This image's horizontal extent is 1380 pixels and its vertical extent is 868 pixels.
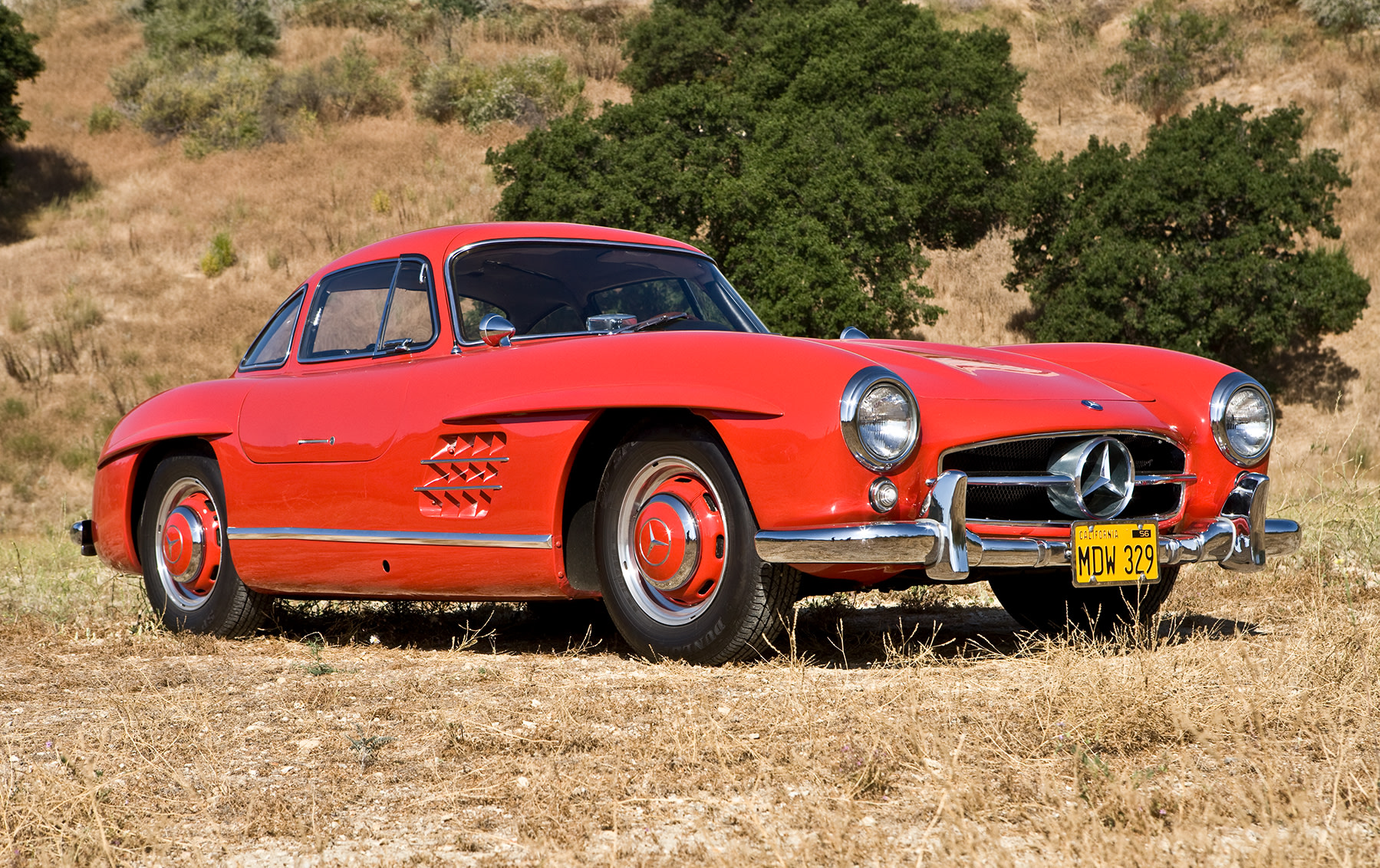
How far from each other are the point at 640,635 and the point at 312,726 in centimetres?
112

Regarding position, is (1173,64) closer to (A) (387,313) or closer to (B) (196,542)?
(A) (387,313)

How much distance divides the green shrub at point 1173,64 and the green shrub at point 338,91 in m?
19.7

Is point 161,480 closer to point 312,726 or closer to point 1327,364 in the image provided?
point 312,726

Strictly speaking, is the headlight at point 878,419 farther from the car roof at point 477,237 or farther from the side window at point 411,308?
the side window at point 411,308

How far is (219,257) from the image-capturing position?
27375 mm

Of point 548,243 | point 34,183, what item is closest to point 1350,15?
point 34,183

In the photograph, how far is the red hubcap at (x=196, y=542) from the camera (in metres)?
5.62

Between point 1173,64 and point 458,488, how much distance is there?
32753mm

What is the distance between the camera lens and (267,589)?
5309mm

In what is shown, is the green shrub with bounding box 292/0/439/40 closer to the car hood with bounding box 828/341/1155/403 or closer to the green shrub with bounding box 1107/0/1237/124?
the green shrub with bounding box 1107/0/1237/124

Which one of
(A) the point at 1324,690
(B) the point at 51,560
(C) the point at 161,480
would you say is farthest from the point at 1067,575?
(B) the point at 51,560

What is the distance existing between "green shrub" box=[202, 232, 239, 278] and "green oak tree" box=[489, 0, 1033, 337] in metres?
6.17

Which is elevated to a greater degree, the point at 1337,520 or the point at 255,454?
the point at 255,454

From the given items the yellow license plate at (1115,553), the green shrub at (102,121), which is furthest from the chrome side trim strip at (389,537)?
the green shrub at (102,121)
